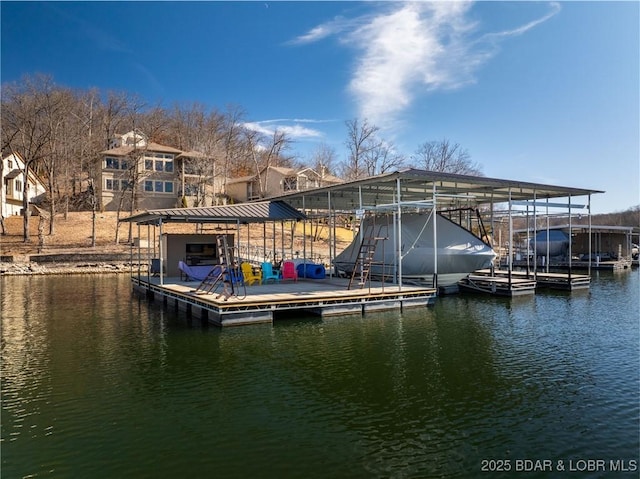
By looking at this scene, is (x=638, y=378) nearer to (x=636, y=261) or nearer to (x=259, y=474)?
(x=259, y=474)

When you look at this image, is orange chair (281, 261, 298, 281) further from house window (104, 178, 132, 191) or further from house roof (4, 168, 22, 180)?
house roof (4, 168, 22, 180)

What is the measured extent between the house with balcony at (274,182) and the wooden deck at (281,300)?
32.2 metres

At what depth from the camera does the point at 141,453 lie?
5.28 meters

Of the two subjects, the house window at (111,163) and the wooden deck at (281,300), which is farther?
the house window at (111,163)

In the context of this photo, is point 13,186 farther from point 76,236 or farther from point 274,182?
point 274,182

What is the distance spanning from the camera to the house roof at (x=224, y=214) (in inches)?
607

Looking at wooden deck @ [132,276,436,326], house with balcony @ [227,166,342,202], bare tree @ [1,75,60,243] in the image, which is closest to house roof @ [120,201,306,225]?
wooden deck @ [132,276,436,326]

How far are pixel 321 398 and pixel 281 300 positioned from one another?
5.69 meters

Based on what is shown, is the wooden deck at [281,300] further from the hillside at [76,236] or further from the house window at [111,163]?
the house window at [111,163]

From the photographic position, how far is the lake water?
17.0 feet

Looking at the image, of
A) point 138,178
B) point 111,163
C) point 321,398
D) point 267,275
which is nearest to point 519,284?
point 267,275

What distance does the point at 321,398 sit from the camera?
23.2ft

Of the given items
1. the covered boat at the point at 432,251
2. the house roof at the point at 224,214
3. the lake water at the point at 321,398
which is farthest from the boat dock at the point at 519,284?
the house roof at the point at 224,214

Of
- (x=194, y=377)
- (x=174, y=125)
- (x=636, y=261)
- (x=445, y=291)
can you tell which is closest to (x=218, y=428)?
(x=194, y=377)
